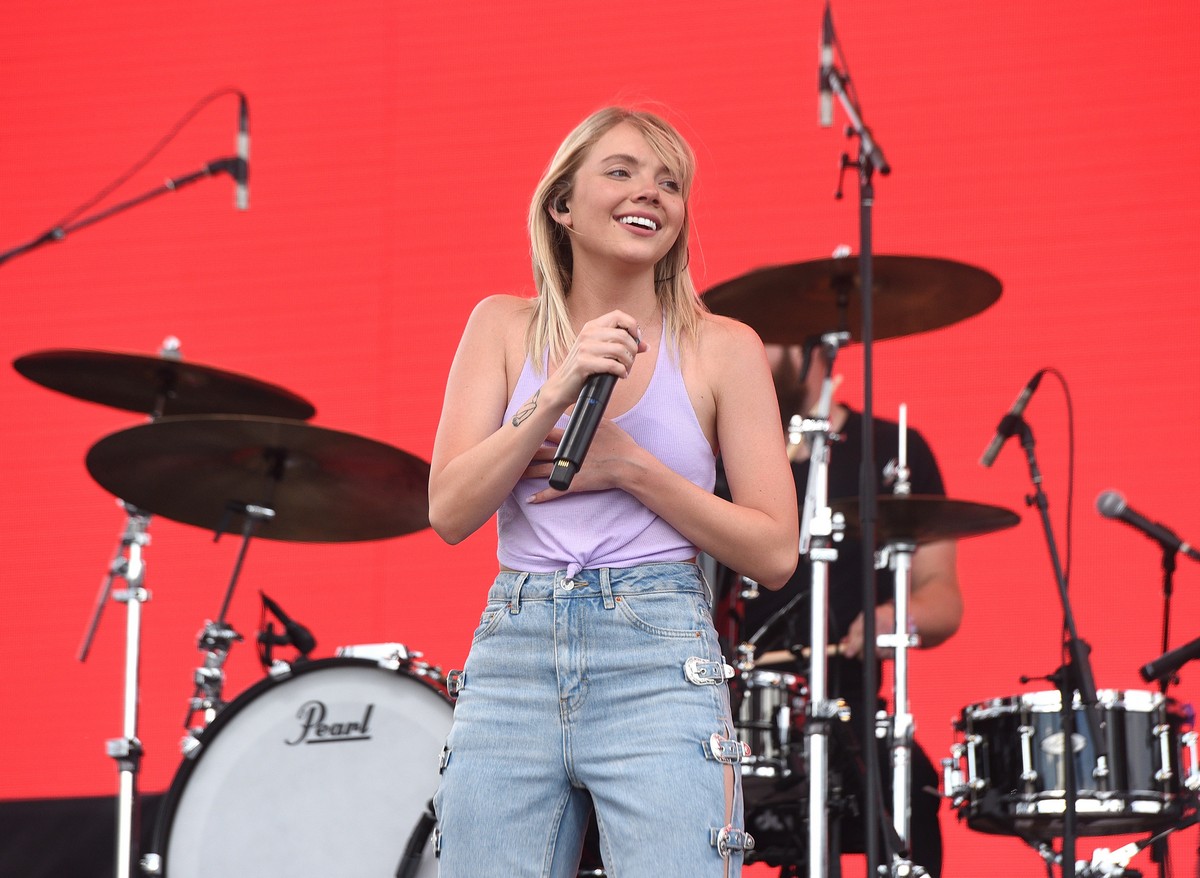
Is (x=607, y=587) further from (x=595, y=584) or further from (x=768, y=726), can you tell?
(x=768, y=726)

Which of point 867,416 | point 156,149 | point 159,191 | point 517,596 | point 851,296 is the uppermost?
point 156,149

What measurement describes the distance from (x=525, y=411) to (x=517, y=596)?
0.65 feet

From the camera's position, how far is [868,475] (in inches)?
95.0

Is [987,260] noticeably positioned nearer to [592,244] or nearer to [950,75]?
[950,75]

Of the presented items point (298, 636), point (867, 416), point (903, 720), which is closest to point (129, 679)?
point (298, 636)

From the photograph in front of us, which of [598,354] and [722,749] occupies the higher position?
[598,354]

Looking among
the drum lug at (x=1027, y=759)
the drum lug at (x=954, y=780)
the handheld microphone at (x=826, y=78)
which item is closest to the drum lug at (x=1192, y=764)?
the drum lug at (x=1027, y=759)

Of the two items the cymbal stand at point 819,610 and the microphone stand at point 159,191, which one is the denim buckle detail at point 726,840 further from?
the microphone stand at point 159,191

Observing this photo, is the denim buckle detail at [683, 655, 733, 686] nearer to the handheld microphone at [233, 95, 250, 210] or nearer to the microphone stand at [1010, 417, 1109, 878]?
the microphone stand at [1010, 417, 1109, 878]

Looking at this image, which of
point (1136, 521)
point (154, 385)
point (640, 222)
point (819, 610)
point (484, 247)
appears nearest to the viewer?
point (640, 222)

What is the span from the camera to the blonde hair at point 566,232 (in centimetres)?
176

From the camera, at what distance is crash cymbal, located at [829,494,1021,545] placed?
306 cm

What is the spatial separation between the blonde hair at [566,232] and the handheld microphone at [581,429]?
22 cm

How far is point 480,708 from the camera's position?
5.14 feet
